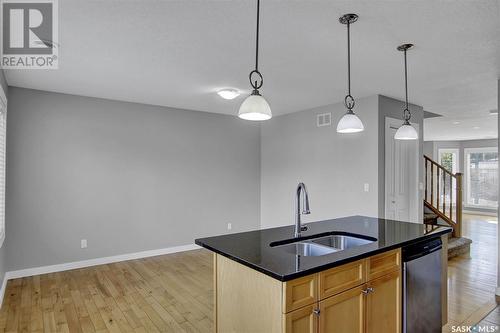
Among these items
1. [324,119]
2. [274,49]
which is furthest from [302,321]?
[324,119]

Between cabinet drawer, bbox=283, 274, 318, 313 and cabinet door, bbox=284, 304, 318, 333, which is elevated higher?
cabinet drawer, bbox=283, 274, 318, 313

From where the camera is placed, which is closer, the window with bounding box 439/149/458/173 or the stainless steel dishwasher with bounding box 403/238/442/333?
the stainless steel dishwasher with bounding box 403/238/442/333

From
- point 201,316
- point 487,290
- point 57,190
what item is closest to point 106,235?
point 57,190

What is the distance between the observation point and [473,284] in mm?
3791

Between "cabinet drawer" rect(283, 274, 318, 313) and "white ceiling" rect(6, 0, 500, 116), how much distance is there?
172 centimetres

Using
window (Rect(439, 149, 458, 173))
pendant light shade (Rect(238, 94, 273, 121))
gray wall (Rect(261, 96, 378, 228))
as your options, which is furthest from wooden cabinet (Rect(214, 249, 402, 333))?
window (Rect(439, 149, 458, 173))

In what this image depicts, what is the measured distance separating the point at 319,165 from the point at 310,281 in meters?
3.75

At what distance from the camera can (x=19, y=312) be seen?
9.89 ft

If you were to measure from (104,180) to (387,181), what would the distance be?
167 inches

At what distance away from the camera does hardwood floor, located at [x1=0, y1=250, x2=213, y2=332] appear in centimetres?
278

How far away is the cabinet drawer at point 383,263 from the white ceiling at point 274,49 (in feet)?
5.51

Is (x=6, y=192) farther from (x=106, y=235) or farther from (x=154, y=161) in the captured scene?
(x=154, y=161)

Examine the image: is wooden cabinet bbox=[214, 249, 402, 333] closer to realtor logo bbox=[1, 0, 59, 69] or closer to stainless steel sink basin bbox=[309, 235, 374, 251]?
stainless steel sink basin bbox=[309, 235, 374, 251]

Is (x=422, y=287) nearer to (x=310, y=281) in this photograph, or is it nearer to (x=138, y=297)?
(x=310, y=281)
